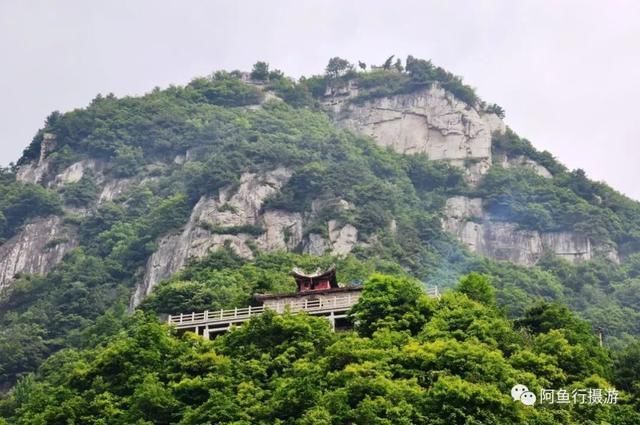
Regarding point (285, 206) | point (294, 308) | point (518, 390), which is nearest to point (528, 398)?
point (518, 390)

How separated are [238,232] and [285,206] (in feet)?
19.5

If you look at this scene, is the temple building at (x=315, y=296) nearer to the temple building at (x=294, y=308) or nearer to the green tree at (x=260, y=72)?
the temple building at (x=294, y=308)

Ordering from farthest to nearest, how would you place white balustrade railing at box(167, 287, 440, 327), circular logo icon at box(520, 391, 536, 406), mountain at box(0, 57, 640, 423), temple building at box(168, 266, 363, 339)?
mountain at box(0, 57, 640, 423), white balustrade railing at box(167, 287, 440, 327), temple building at box(168, 266, 363, 339), circular logo icon at box(520, 391, 536, 406)

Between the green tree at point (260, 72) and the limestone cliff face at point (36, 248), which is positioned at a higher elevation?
the green tree at point (260, 72)

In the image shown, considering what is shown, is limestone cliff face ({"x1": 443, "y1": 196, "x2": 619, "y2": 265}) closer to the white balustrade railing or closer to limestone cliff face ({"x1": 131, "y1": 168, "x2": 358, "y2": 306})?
→ limestone cliff face ({"x1": 131, "y1": 168, "x2": 358, "y2": 306})

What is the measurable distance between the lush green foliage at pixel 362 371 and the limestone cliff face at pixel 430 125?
65.7 m

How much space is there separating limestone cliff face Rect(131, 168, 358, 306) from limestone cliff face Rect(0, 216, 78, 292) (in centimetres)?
1407

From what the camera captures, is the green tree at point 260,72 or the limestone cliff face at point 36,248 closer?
the limestone cliff face at point 36,248

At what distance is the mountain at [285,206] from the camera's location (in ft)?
280

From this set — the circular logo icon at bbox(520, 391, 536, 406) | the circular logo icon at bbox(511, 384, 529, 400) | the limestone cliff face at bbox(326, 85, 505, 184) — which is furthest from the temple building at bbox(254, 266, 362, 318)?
the limestone cliff face at bbox(326, 85, 505, 184)

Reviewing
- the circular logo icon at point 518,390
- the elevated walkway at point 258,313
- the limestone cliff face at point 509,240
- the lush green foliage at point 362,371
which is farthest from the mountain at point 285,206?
the circular logo icon at point 518,390

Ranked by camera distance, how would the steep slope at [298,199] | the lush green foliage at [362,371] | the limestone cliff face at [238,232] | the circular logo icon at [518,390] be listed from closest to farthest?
the lush green foliage at [362,371] < the circular logo icon at [518,390] < the limestone cliff face at [238,232] < the steep slope at [298,199]

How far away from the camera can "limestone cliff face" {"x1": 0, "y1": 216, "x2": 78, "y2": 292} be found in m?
104

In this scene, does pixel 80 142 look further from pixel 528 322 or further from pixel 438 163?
pixel 528 322
